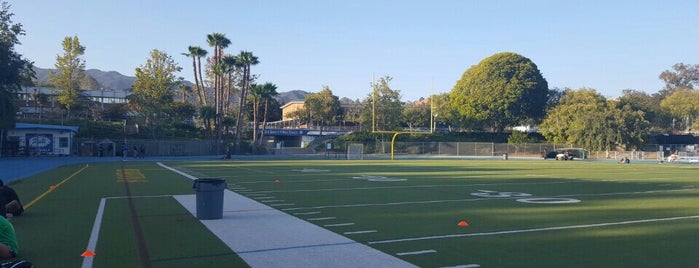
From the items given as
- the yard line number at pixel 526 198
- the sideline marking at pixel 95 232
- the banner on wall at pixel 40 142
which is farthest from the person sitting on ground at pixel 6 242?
the banner on wall at pixel 40 142

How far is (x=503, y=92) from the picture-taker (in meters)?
77.2

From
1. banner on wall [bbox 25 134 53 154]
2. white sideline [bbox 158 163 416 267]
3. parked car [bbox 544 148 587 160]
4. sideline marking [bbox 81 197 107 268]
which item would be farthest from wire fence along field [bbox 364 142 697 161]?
white sideline [bbox 158 163 416 267]

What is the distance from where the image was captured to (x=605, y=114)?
65.7m

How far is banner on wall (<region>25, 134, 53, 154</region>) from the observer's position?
160 feet

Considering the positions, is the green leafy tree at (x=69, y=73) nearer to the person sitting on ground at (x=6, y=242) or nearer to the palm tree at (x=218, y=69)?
the palm tree at (x=218, y=69)

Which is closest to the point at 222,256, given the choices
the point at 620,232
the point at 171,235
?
the point at 171,235

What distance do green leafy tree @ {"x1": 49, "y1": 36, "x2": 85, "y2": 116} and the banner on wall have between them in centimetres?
2513

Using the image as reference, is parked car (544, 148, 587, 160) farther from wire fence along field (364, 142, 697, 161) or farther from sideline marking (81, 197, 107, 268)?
sideline marking (81, 197, 107, 268)

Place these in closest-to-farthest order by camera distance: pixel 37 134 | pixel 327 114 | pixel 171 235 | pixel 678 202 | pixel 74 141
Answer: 1. pixel 171 235
2. pixel 678 202
3. pixel 37 134
4. pixel 74 141
5. pixel 327 114

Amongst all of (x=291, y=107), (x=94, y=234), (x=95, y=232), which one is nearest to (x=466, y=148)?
(x=291, y=107)

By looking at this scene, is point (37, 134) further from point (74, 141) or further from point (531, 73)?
point (531, 73)

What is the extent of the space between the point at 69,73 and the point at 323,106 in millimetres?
37301

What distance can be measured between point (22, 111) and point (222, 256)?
82.1m

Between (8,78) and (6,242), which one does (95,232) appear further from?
(8,78)
